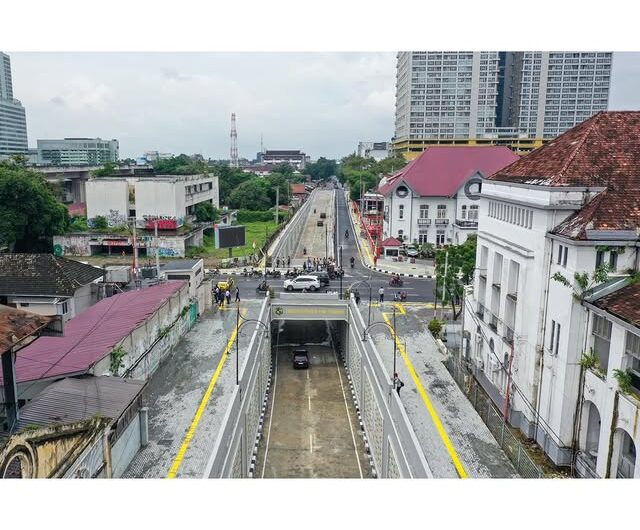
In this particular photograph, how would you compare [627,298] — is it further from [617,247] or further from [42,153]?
[42,153]

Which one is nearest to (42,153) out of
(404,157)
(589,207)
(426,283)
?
(404,157)

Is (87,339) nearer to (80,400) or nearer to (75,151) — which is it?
(80,400)

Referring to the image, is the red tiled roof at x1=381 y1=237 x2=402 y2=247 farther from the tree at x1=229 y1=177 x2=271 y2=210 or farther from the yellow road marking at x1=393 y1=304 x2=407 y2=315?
the tree at x1=229 y1=177 x2=271 y2=210

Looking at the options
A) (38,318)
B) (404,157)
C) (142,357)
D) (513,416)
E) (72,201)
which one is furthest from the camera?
(404,157)

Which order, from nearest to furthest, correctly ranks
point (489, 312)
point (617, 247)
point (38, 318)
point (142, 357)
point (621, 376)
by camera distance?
point (38, 318)
point (621, 376)
point (617, 247)
point (142, 357)
point (489, 312)

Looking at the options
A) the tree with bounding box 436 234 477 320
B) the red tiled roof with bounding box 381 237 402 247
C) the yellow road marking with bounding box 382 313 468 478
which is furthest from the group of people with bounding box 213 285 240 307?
the red tiled roof with bounding box 381 237 402 247

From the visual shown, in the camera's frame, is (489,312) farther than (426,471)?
Yes

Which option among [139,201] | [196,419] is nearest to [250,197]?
[139,201]
